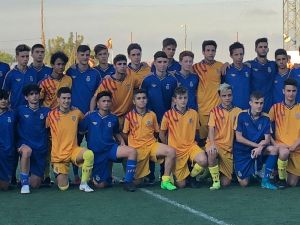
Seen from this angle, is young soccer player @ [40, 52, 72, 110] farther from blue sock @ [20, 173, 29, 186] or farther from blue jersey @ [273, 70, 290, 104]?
blue jersey @ [273, 70, 290, 104]

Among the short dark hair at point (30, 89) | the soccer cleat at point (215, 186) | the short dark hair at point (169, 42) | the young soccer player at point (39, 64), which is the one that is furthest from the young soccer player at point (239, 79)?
the short dark hair at point (30, 89)

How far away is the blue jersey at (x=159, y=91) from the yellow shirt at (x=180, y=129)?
1.11 ft

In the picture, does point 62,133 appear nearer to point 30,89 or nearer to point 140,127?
point 30,89

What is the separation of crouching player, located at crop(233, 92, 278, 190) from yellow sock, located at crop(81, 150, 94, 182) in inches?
68.8

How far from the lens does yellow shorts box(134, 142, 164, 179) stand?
725 cm

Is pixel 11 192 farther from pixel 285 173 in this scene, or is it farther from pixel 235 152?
pixel 285 173

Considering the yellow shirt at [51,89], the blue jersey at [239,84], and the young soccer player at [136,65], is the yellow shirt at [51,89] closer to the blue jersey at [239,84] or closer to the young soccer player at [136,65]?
the young soccer player at [136,65]

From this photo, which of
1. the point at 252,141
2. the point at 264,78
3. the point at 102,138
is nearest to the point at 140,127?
the point at 102,138

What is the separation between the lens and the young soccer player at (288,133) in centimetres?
714

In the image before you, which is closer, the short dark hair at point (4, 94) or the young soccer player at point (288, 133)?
the short dark hair at point (4, 94)

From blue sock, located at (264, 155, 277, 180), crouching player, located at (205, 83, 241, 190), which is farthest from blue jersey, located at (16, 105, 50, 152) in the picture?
blue sock, located at (264, 155, 277, 180)

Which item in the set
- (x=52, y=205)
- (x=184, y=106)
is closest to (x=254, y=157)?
(x=184, y=106)

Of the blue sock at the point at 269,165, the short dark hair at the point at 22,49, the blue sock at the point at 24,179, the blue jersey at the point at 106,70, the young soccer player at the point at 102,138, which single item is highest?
the short dark hair at the point at 22,49

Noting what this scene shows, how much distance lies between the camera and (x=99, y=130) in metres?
7.21
